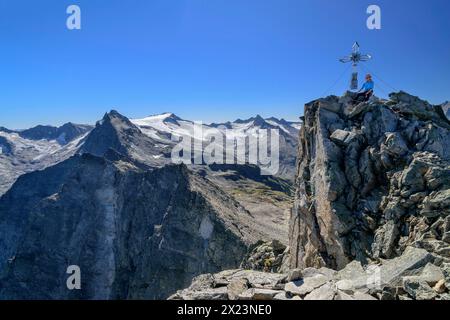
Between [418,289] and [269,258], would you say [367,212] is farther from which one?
[269,258]

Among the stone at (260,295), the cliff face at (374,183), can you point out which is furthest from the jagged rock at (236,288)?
the cliff face at (374,183)

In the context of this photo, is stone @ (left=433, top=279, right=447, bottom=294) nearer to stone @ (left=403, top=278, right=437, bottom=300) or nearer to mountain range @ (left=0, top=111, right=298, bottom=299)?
stone @ (left=403, top=278, right=437, bottom=300)

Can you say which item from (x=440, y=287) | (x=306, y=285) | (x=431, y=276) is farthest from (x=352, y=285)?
(x=440, y=287)

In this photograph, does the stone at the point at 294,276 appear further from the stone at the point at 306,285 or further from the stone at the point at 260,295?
the stone at the point at 260,295

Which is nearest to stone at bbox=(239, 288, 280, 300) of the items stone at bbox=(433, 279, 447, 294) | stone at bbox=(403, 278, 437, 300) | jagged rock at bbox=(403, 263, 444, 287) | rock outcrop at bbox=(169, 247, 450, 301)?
rock outcrop at bbox=(169, 247, 450, 301)

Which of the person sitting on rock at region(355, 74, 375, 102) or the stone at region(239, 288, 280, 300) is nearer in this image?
the stone at region(239, 288, 280, 300)
